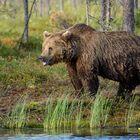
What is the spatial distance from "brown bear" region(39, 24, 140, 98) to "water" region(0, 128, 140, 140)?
1801 millimetres

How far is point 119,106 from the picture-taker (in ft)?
39.8

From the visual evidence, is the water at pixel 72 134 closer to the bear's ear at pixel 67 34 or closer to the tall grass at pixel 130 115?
the tall grass at pixel 130 115

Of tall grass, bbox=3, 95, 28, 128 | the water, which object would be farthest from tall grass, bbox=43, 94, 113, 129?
tall grass, bbox=3, 95, 28, 128

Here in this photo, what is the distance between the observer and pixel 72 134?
1048cm

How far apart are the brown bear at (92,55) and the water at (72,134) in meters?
1.80

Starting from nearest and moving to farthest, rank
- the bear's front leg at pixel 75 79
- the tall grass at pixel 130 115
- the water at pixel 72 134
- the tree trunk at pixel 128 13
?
the water at pixel 72 134 → the tall grass at pixel 130 115 → the bear's front leg at pixel 75 79 → the tree trunk at pixel 128 13

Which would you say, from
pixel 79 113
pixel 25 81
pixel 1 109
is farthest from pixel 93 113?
pixel 25 81

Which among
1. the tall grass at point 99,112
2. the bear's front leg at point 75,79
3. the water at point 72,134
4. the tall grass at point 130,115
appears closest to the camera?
the water at point 72,134

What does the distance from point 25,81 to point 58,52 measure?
294cm

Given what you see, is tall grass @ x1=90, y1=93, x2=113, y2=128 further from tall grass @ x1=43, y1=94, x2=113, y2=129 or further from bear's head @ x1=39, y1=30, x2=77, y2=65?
bear's head @ x1=39, y1=30, x2=77, y2=65

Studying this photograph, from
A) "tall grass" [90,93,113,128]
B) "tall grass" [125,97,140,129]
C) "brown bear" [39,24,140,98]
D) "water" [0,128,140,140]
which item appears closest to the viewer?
"water" [0,128,140,140]

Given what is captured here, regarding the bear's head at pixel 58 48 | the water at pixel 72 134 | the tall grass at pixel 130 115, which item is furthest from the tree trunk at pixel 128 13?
the water at pixel 72 134

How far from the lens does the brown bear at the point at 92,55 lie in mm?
12469

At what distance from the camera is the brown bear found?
12469 mm
